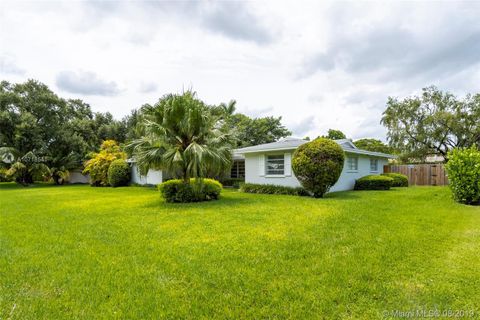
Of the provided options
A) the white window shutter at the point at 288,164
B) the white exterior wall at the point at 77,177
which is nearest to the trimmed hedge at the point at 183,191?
the white window shutter at the point at 288,164

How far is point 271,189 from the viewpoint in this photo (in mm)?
13859

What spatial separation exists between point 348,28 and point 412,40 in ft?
10.7

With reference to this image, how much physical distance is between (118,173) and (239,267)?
19.8 meters

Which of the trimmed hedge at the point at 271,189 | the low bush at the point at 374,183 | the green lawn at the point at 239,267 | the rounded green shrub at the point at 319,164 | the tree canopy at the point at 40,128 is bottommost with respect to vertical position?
the green lawn at the point at 239,267

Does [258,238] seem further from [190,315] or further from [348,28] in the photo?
[348,28]

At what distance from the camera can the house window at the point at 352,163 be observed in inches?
626

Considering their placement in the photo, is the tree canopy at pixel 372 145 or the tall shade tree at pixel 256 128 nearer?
the tall shade tree at pixel 256 128

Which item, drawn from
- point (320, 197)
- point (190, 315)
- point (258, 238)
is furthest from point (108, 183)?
point (190, 315)

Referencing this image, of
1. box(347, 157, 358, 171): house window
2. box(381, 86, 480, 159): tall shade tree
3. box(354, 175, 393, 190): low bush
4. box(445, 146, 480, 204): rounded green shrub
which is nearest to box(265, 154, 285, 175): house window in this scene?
box(347, 157, 358, 171): house window

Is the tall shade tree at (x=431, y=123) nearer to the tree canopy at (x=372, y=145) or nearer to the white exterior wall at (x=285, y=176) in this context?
the tree canopy at (x=372, y=145)

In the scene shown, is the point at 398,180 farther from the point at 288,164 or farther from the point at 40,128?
the point at 40,128

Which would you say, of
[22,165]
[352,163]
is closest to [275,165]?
[352,163]

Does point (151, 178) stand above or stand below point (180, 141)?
below

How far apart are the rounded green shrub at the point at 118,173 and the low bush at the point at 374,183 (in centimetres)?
1739
